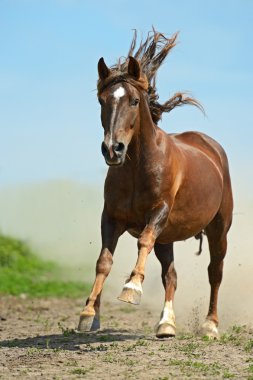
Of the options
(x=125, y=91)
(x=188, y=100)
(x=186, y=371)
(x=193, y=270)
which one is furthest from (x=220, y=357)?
(x=193, y=270)

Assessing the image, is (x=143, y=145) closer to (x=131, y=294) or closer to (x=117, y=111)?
(x=117, y=111)

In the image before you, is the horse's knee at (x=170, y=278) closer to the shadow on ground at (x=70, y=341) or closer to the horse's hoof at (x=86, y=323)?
the shadow on ground at (x=70, y=341)

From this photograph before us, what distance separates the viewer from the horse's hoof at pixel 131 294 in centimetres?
825

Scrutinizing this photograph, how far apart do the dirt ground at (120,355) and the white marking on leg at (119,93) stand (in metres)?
2.30

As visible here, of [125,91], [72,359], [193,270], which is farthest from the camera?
[193,270]

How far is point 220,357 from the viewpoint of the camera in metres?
8.11

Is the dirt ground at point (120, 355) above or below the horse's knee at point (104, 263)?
below

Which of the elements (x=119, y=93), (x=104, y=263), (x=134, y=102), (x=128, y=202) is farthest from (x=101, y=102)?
(x=104, y=263)

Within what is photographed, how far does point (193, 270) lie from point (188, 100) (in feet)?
16.3

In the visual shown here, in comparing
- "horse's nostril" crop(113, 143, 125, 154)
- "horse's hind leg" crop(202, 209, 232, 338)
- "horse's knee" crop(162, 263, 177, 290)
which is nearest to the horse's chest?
"horse's nostril" crop(113, 143, 125, 154)

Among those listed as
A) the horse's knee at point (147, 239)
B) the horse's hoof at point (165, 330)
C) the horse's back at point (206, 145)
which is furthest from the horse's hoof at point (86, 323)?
the horse's back at point (206, 145)

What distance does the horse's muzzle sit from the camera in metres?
8.10

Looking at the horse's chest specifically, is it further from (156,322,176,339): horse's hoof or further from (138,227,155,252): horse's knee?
(156,322,176,339): horse's hoof

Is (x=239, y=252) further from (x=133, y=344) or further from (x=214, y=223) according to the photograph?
(x=133, y=344)
